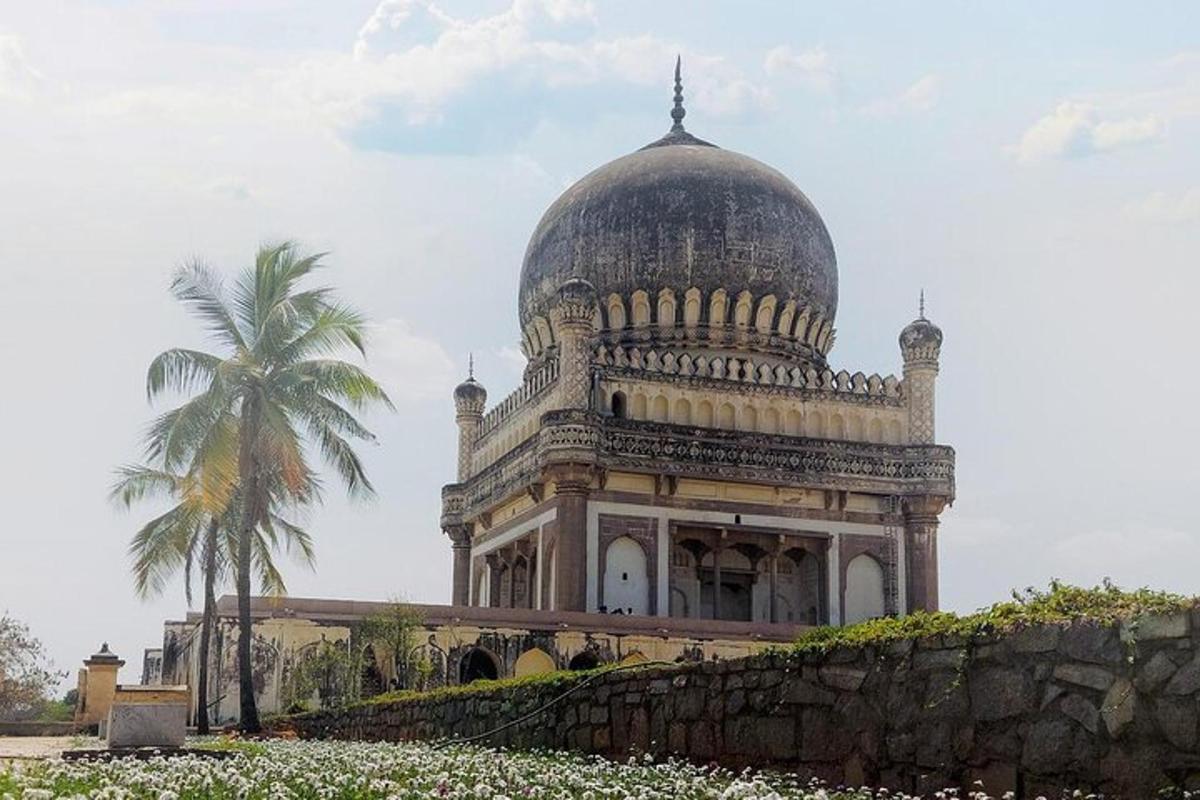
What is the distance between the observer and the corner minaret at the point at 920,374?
38.4 metres

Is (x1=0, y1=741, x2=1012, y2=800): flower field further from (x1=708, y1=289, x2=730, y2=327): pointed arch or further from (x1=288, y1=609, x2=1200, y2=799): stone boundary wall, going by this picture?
(x1=708, y1=289, x2=730, y2=327): pointed arch

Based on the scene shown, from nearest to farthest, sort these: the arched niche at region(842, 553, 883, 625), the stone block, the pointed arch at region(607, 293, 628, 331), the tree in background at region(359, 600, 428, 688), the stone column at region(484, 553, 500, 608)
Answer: the stone block → the tree in background at region(359, 600, 428, 688) → the arched niche at region(842, 553, 883, 625) → the pointed arch at region(607, 293, 628, 331) → the stone column at region(484, 553, 500, 608)

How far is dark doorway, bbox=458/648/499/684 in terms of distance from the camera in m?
32.0

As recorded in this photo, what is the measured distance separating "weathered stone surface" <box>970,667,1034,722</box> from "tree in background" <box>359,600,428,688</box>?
22.8 m

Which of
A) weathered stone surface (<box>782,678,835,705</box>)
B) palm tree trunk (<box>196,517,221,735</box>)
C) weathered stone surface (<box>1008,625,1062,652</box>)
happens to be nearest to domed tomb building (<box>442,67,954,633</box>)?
palm tree trunk (<box>196,517,221,735</box>)

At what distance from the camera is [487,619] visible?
106 ft

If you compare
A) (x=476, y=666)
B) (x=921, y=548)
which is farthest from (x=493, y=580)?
(x=921, y=548)

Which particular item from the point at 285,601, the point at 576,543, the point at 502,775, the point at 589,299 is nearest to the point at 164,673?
the point at 285,601

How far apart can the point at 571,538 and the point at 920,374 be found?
1022cm

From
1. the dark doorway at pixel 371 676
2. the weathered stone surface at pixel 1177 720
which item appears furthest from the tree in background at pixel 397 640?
the weathered stone surface at pixel 1177 720

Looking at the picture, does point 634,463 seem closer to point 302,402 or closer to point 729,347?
point 729,347

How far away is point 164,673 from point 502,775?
27431 mm

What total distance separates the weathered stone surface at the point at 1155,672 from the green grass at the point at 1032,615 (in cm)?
23

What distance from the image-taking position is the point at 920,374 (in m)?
38.8
